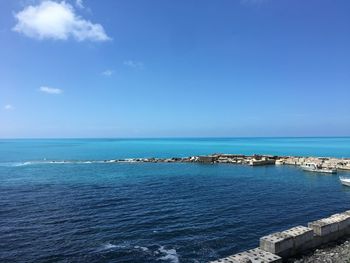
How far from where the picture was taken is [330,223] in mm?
22578

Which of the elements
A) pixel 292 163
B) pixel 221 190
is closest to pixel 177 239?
pixel 221 190

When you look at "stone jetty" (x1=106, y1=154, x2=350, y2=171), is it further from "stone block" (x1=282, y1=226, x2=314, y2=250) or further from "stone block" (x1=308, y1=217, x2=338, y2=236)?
"stone block" (x1=282, y1=226, x2=314, y2=250)

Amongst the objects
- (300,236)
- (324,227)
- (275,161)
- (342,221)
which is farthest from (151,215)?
(275,161)

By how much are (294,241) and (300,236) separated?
0.71 meters

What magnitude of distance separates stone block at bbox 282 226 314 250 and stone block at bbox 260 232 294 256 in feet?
1.42

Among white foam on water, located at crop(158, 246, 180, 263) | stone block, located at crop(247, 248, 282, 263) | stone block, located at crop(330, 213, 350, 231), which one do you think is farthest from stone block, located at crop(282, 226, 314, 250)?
white foam on water, located at crop(158, 246, 180, 263)

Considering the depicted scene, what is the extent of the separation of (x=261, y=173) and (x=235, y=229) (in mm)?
39613

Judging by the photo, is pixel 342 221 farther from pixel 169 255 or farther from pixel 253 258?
pixel 169 255

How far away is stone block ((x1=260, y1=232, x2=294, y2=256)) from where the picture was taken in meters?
19.1

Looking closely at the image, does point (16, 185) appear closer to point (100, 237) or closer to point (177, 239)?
point (100, 237)

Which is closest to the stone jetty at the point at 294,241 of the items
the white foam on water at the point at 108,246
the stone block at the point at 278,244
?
the stone block at the point at 278,244

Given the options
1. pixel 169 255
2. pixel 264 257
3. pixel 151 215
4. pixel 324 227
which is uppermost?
pixel 324 227

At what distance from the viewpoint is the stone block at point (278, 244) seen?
1909 cm

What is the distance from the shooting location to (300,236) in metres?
20.6
